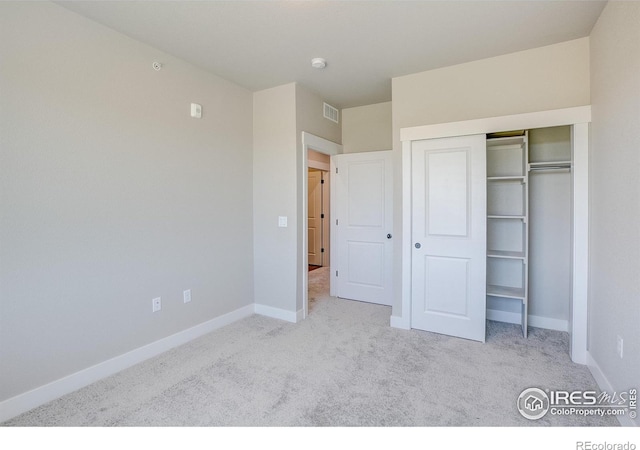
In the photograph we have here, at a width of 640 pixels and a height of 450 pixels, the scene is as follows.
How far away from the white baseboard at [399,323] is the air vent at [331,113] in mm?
2603

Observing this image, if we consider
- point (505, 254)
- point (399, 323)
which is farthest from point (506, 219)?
point (399, 323)

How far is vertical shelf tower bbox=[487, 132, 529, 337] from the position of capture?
3.28 metres

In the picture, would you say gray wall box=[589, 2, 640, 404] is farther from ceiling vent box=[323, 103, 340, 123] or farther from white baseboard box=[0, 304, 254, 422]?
white baseboard box=[0, 304, 254, 422]

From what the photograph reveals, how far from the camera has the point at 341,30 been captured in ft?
7.97

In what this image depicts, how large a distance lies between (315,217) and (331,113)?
9.63ft

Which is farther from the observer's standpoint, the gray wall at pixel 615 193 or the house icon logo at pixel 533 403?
the house icon logo at pixel 533 403

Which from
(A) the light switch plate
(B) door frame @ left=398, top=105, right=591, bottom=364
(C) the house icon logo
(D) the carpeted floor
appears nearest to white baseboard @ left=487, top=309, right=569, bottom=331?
(D) the carpeted floor

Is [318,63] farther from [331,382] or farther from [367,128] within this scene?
[331,382]

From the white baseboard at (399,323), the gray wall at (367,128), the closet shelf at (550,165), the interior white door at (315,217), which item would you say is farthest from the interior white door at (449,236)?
the interior white door at (315,217)

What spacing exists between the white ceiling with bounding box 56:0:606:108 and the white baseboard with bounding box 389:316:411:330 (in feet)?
8.40

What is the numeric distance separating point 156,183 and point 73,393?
166 centimetres

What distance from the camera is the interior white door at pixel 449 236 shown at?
9.59 feet

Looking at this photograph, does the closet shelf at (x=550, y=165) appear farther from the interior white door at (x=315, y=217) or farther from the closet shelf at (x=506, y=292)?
the interior white door at (x=315, y=217)

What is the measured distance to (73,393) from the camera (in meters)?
2.17
